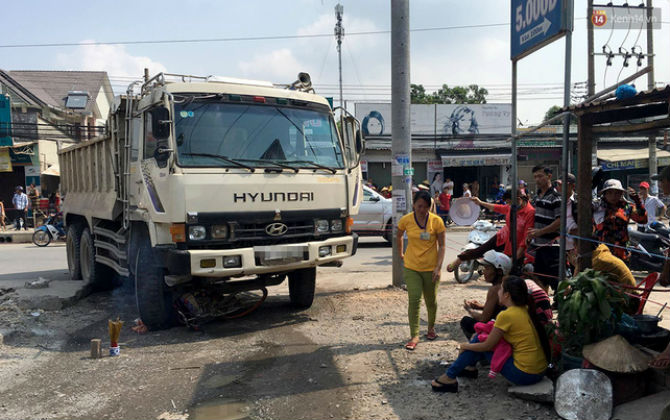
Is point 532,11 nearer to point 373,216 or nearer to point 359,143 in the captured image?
point 359,143

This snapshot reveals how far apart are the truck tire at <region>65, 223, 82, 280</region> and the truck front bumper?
14.0 feet

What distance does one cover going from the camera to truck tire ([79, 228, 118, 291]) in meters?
8.03

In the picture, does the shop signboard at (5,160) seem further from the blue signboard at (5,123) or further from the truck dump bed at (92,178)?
the truck dump bed at (92,178)

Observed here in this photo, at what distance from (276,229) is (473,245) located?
3821 mm

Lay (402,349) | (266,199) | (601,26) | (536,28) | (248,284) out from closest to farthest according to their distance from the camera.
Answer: (536,28) < (402,349) < (266,199) < (248,284) < (601,26)

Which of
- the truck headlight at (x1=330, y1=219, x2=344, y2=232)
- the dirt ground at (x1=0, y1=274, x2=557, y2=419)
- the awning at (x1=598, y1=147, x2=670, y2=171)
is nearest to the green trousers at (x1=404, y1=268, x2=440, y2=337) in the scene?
the dirt ground at (x1=0, y1=274, x2=557, y2=419)

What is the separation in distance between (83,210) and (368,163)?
1796cm

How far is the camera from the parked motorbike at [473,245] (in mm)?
8156


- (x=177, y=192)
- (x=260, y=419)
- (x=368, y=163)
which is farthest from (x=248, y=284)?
(x=368, y=163)

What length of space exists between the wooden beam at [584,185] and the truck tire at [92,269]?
6842 millimetres

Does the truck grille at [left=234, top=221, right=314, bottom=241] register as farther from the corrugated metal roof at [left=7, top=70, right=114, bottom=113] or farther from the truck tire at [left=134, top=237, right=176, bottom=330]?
the corrugated metal roof at [left=7, top=70, right=114, bottom=113]

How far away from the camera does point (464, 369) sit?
411 centimetres

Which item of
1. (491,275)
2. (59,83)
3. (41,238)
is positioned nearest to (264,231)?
(491,275)

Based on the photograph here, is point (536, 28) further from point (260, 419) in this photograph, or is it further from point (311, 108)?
point (260, 419)
